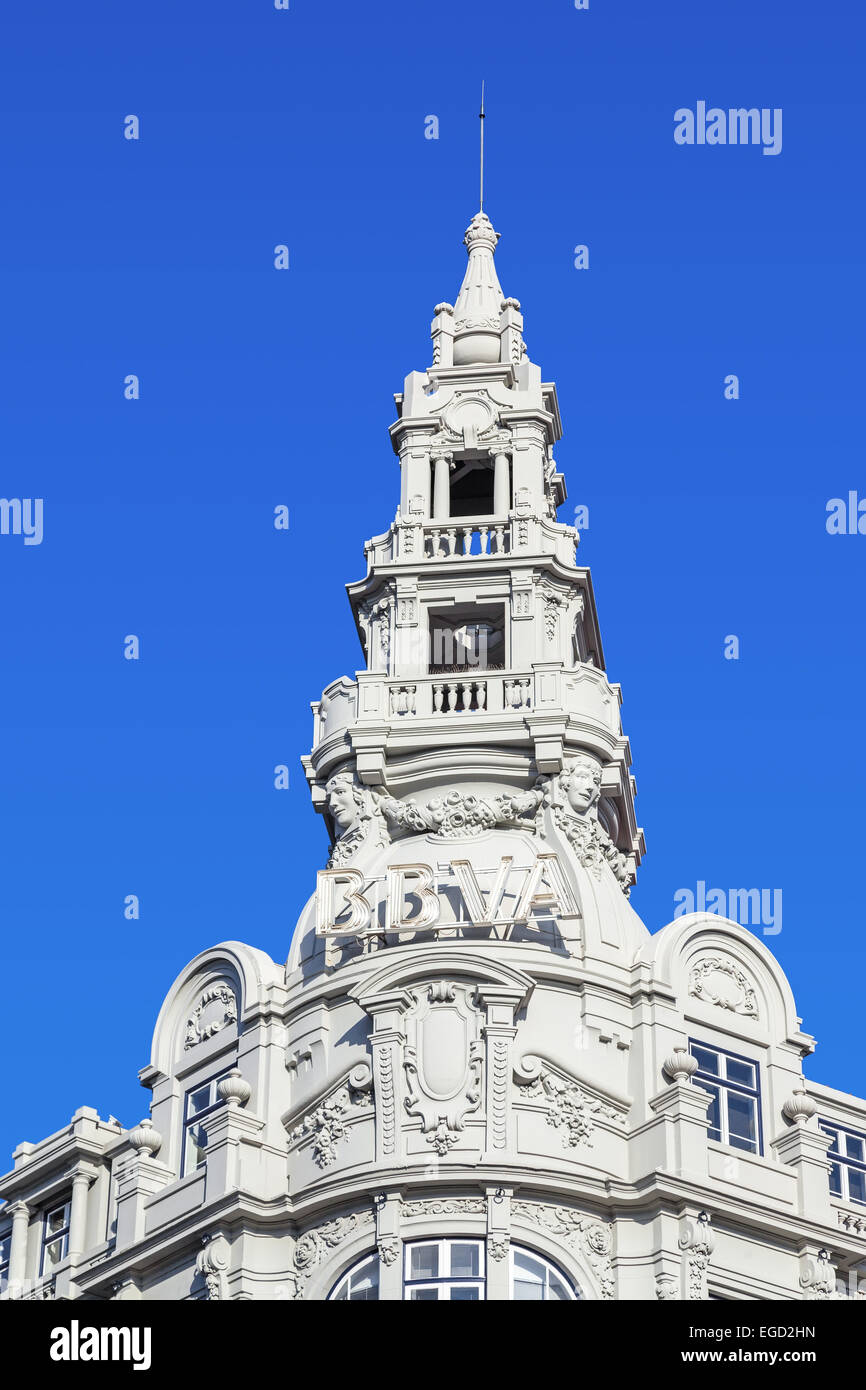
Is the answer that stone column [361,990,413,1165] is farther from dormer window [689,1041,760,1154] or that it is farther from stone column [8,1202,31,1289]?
stone column [8,1202,31,1289]

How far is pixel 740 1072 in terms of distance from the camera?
5259 centimetres

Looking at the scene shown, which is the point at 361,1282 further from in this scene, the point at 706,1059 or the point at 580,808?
the point at 580,808

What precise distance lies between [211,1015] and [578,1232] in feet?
34.7

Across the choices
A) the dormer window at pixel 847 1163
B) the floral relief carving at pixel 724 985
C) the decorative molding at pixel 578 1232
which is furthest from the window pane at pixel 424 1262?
the dormer window at pixel 847 1163

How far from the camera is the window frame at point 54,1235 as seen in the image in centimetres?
5584

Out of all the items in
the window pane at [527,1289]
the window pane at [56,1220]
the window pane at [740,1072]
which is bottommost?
the window pane at [527,1289]

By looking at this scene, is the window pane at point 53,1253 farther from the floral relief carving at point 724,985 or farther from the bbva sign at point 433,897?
the floral relief carving at point 724,985

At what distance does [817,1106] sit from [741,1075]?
1759 millimetres

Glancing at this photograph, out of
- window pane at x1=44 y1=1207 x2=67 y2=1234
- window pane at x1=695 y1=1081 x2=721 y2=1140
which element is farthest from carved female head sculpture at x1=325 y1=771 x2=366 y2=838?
window pane at x1=44 y1=1207 x2=67 y2=1234

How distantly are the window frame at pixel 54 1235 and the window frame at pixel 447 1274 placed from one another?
11.6 m

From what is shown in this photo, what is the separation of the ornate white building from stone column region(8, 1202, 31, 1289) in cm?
9

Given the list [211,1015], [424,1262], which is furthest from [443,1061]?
[211,1015]

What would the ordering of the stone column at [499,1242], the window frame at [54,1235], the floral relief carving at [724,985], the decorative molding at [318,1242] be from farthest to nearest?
the window frame at [54,1235] → the floral relief carving at [724,985] → the decorative molding at [318,1242] → the stone column at [499,1242]
